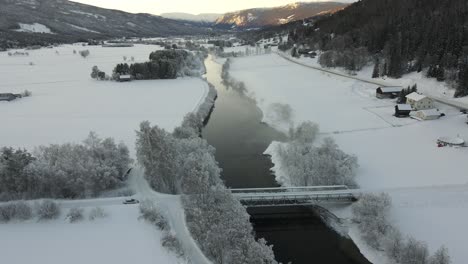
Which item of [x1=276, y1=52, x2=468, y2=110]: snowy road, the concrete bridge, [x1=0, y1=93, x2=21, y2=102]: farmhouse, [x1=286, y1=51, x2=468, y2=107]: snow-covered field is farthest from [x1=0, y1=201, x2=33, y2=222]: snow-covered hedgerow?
[x1=286, y1=51, x2=468, y2=107]: snow-covered field

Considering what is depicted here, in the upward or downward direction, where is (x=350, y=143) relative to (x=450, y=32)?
downward

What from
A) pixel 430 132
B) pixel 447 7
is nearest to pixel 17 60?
pixel 430 132

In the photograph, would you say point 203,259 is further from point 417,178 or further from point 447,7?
point 447,7

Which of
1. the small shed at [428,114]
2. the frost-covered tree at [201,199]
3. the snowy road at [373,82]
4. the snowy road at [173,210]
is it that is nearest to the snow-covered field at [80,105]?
the snowy road at [173,210]

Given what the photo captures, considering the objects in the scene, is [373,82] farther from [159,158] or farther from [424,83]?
[159,158]

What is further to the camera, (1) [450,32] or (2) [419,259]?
(1) [450,32]

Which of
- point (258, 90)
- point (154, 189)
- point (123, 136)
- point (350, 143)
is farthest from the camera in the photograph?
point (258, 90)

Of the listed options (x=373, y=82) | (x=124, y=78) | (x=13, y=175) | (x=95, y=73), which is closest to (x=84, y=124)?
(x=13, y=175)
